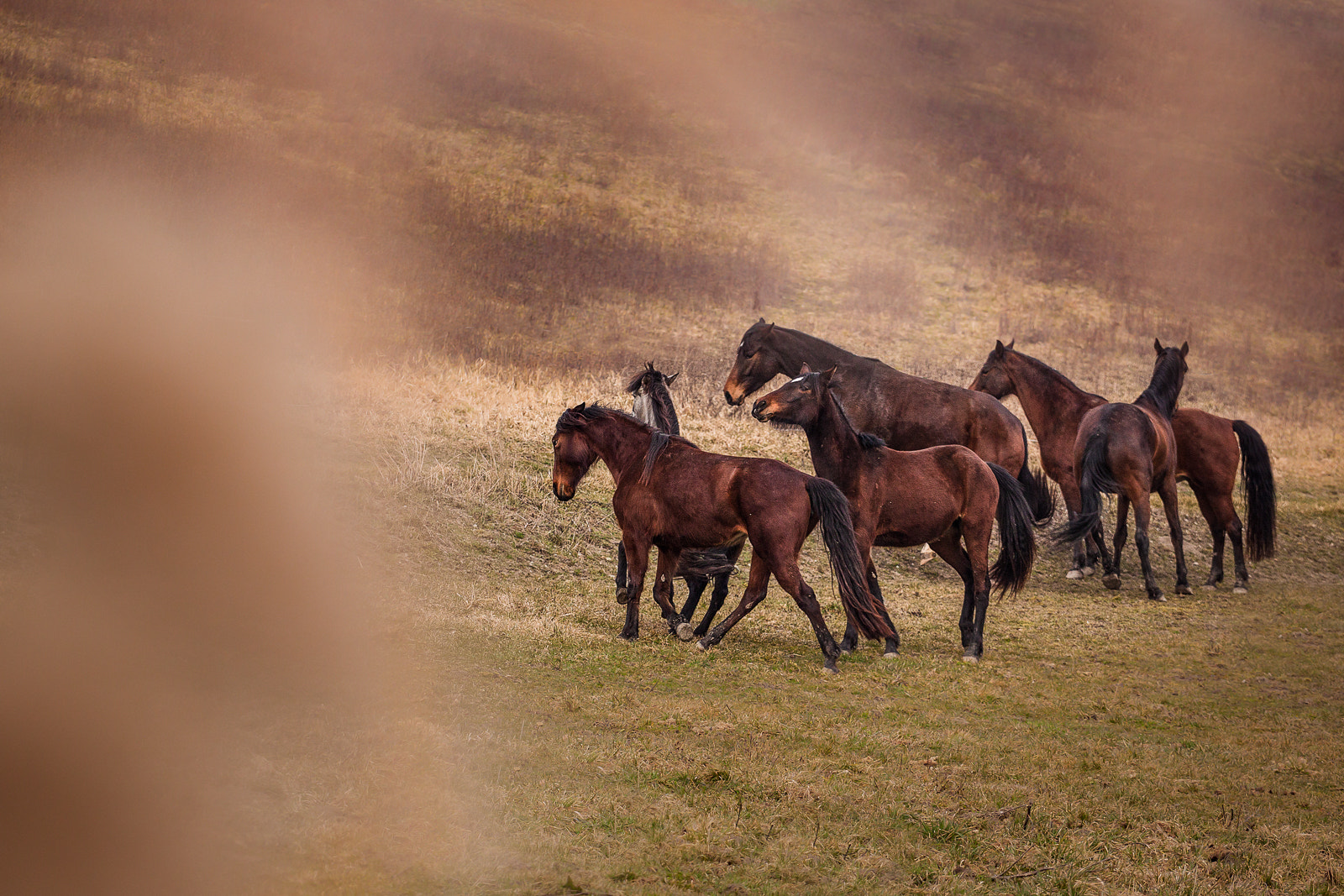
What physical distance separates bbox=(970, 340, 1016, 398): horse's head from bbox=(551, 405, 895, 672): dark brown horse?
806 centimetres

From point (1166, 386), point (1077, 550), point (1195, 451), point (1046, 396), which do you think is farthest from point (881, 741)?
point (1195, 451)

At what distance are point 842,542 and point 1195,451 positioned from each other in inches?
383

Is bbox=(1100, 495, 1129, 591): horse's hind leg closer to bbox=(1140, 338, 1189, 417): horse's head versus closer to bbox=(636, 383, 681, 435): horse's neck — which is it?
bbox=(1140, 338, 1189, 417): horse's head

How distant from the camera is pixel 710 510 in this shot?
9586mm

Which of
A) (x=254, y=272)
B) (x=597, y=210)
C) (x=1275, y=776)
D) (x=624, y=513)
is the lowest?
(x=1275, y=776)

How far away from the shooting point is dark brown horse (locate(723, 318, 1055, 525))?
14.6 m

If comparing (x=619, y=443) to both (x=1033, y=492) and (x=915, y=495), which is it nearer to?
(x=915, y=495)

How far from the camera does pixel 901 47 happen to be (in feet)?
172

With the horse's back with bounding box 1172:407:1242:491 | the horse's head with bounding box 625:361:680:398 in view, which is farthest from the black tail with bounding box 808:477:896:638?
the horse's back with bounding box 1172:407:1242:491

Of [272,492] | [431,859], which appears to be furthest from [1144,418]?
[431,859]

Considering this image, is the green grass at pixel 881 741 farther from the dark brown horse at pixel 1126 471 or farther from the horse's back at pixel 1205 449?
the horse's back at pixel 1205 449

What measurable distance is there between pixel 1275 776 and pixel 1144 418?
27.9 ft

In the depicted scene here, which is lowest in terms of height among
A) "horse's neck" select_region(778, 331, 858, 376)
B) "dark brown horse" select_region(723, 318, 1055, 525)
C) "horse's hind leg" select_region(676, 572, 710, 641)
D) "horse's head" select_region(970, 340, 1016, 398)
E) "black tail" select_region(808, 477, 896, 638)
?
"horse's hind leg" select_region(676, 572, 710, 641)

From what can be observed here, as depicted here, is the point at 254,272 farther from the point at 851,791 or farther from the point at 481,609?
the point at 851,791
